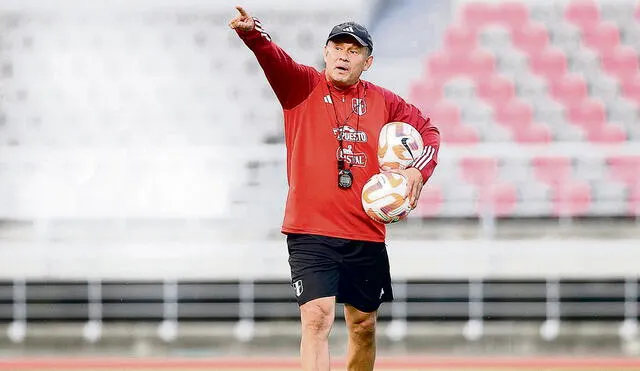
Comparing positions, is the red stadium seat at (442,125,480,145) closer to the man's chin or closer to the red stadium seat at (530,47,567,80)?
the red stadium seat at (530,47,567,80)

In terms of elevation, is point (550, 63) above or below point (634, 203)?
above

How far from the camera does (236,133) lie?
11023mm

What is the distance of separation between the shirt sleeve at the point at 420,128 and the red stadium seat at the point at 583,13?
711cm

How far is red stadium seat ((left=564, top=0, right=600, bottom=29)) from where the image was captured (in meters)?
11.7

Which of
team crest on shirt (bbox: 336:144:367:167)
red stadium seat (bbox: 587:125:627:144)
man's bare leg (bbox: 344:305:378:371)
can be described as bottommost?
man's bare leg (bbox: 344:305:378:371)

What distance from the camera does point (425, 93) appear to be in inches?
439

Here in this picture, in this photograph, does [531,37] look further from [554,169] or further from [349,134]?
[349,134]

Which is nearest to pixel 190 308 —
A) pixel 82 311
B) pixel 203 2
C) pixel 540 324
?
pixel 82 311

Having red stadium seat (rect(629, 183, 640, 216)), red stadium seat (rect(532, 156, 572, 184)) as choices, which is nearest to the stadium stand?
red stadium seat (rect(532, 156, 572, 184))

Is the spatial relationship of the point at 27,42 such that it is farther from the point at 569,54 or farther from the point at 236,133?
the point at 569,54

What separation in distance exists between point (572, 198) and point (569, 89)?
1.53 m

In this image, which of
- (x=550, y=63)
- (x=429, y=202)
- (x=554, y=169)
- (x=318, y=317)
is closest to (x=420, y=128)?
(x=318, y=317)

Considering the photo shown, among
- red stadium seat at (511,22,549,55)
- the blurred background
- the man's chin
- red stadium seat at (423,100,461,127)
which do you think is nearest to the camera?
the man's chin

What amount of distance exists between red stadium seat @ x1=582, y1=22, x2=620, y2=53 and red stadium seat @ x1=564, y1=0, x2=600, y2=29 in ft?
0.28
